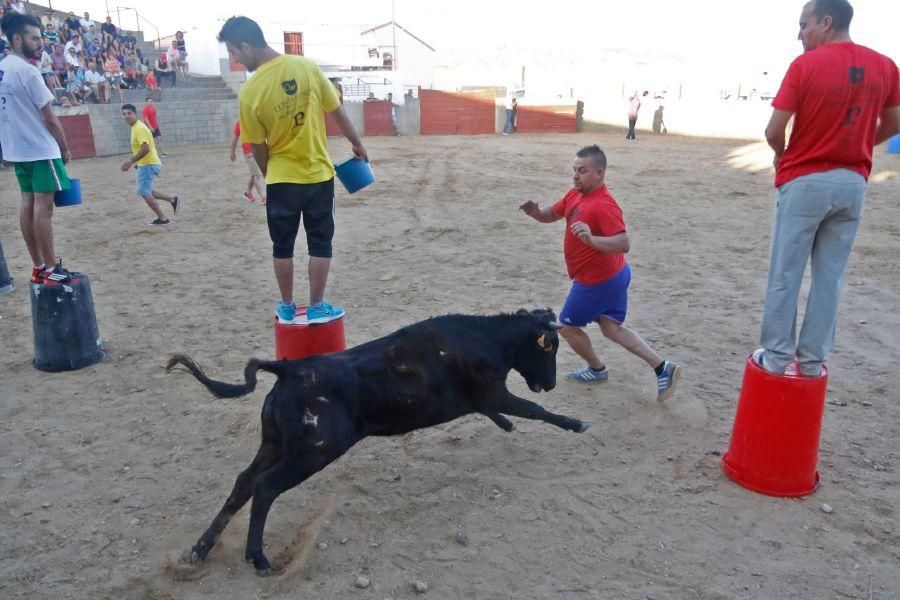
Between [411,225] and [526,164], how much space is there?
8235mm

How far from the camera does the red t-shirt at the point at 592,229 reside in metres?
4.30

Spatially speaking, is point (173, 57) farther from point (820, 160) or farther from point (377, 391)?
point (820, 160)

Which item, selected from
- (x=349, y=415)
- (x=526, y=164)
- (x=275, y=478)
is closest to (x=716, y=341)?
(x=349, y=415)

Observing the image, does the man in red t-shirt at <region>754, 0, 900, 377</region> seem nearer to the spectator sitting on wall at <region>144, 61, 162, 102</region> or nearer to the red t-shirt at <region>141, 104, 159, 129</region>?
the red t-shirt at <region>141, 104, 159, 129</region>

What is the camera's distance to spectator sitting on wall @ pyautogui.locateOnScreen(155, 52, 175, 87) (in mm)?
29178

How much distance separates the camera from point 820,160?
10.7ft

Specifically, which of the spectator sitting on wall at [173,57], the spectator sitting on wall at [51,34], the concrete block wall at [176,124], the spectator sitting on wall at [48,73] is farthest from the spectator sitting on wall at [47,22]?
the spectator sitting on wall at [173,57]

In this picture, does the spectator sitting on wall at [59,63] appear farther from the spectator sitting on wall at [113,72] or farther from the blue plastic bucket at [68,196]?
the blue plastic bucket at [68,196]

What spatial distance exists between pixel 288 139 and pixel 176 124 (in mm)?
22117

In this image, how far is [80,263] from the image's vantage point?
855cm

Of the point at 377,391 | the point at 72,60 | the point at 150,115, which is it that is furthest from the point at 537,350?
the point at 72,60

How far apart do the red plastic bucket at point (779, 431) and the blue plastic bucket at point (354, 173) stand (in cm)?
276

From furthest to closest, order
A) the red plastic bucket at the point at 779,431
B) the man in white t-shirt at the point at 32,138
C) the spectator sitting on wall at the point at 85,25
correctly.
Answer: the spectator sitting on wall at the point at 85,25 → the man in white t-shirt at the point at 32,138 → the red plastic bucket at the point at 779,431

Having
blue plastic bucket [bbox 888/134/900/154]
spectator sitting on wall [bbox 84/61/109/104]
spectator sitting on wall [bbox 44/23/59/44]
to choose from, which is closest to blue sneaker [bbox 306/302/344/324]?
blue plastic bucket [bbox 888/134/900/154]
